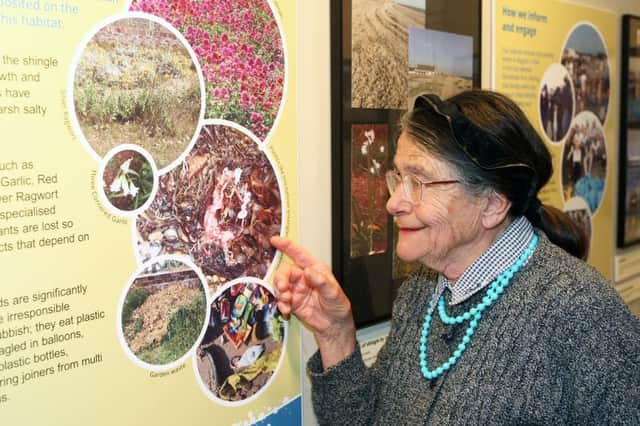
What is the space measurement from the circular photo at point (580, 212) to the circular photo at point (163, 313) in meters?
1.35

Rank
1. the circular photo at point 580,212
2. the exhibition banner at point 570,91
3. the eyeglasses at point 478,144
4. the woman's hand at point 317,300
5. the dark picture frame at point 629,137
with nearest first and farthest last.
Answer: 1. the eyeglasses at point 478,144
2. the woman's hand at point 317,300
3. the exhibition banner at point 570,91
4. the circular photo at point 580,212
5. the dark picture frame at point 629,137

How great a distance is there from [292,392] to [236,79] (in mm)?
629

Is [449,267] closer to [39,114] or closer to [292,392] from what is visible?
[292,392]

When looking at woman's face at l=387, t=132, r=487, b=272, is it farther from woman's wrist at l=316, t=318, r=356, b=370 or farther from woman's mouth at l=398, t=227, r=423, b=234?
woman's wrist at l=316, t=318, r=356, b=370

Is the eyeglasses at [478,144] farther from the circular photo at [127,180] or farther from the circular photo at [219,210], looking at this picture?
the circular photo at [127,180]

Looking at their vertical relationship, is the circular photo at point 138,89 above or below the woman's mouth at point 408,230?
above

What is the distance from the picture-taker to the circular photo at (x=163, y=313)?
0.98 m

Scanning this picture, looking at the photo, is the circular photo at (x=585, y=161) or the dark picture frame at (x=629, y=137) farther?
the dark picture frame at (x=629, y=137)

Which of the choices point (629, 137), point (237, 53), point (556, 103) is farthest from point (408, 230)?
point (629, 137)

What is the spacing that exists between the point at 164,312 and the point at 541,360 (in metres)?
0.63

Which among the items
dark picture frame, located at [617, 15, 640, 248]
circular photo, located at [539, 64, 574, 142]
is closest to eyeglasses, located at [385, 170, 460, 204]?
circular photo, located at [539, 64, 574, 142]

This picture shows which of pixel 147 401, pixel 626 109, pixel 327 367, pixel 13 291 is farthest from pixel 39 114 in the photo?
pixel 626 109

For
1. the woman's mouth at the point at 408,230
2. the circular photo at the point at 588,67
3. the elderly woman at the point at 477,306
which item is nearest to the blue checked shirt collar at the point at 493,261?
the elderly woman at the point at 477,306

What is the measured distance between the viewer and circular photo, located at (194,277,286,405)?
1.10 metres
